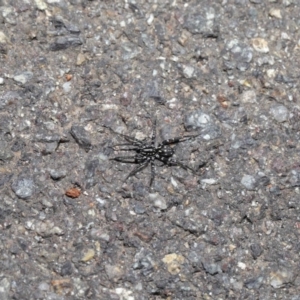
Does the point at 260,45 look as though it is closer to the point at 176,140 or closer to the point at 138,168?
the point at 176,140

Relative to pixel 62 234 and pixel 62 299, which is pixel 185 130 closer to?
pixel 62 234

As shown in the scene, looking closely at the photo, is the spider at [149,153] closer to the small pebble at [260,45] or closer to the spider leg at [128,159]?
the spider leg at [128,159]

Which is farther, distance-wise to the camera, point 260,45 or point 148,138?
point 260,45

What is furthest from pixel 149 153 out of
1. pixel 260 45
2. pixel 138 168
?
pixel 260 45

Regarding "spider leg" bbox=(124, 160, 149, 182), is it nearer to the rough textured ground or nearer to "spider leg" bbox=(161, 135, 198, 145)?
the rough textured ground

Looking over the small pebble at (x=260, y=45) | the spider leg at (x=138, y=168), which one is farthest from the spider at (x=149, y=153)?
the small pebble at (x=260, y=45)
